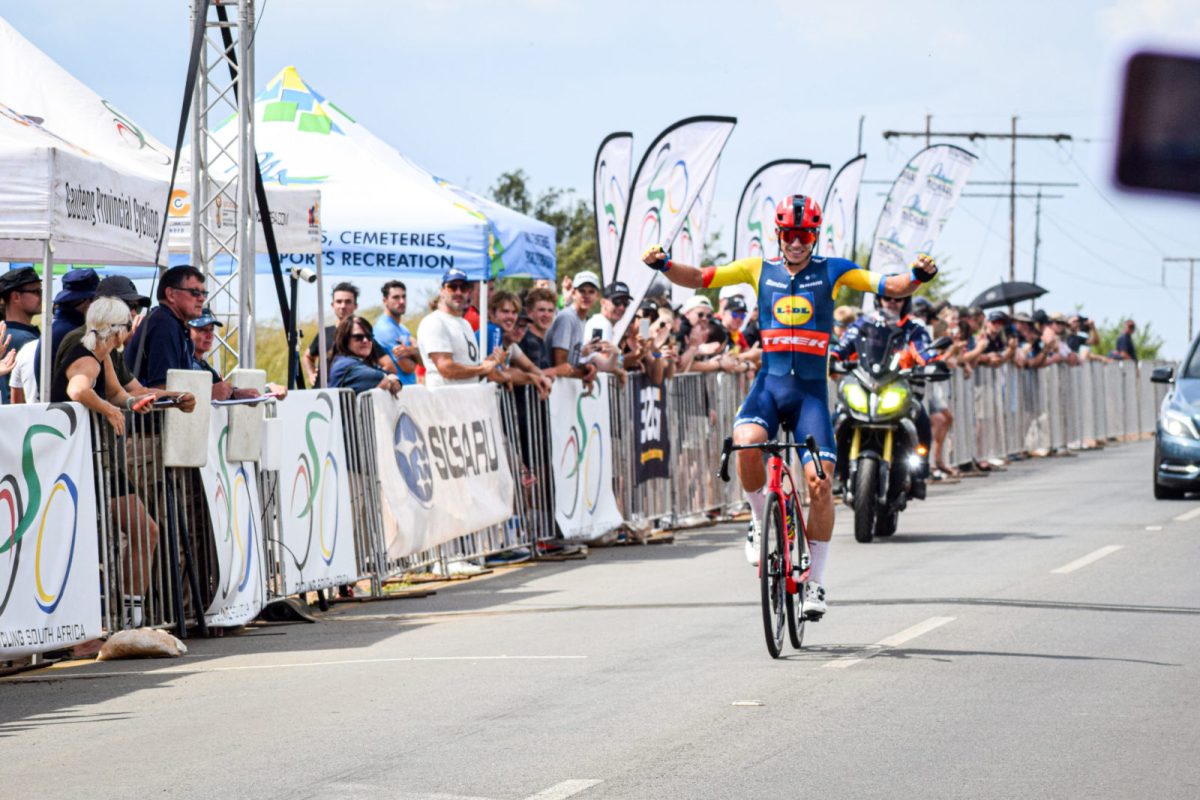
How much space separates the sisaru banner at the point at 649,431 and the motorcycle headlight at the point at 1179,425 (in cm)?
543

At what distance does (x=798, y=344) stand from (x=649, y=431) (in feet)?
25.8

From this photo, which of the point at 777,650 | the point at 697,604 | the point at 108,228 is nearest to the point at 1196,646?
the point at 777,650

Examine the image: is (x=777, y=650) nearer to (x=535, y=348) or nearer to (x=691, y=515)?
(x=535, y=348)

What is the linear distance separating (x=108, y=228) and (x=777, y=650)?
201 inches

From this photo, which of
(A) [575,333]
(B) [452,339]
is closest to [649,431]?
(A) [575,333]

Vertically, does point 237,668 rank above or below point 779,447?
below

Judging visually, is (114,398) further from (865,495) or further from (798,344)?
(865,495)

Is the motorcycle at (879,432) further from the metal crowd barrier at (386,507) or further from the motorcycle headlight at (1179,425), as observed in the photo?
the motorcycle headlight at (1179,425)

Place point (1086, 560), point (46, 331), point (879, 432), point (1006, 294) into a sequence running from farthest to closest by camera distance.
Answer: point (1006, 294) < point (879, 432) < point (1086, 560) < point (46, 331)

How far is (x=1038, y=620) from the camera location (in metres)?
9.63

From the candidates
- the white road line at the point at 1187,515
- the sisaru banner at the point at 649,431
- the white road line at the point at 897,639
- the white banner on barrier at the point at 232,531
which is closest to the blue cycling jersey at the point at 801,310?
the white road line at the point at 897,639

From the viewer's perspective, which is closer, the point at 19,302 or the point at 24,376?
the point at 24,376

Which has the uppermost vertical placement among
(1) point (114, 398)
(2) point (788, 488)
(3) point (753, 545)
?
(1) point (114, 398)

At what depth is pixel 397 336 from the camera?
1518cm
